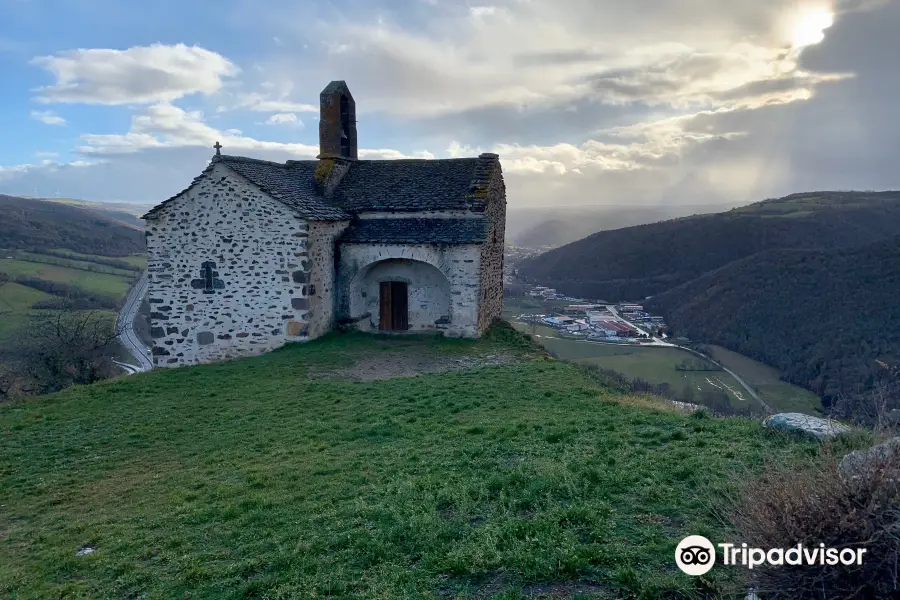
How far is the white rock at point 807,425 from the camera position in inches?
245

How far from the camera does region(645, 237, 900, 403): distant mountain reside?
895 inches

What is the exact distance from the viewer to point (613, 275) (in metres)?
53.5

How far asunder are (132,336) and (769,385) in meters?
40.2

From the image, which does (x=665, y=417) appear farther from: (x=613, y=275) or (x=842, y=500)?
(x=613, y=275)

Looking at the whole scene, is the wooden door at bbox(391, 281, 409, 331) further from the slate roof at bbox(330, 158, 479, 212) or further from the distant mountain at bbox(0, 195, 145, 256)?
the distant mountain at bbox(0, 195, 145, 256)

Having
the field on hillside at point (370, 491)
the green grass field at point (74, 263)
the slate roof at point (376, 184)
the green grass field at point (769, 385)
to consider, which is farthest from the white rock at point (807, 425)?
the green grass field at point (74, 263)

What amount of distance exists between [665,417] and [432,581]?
5119mm

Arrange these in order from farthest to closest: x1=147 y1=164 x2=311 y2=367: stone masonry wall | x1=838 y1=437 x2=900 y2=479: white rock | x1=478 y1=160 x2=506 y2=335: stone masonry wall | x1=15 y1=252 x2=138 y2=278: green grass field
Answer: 1. x1=15 y1=252 x2=138 y2=278: green grass field
2. x1=478 y1=160 x2=506 y2=335: stone masonry wall
3. x1=147 y1=164 x2=311 y2=367: stone masonry wall
4. x1=838 y1=437 x2=900 y2=479: white rock

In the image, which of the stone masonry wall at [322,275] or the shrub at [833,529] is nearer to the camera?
the shrub at [833,529]

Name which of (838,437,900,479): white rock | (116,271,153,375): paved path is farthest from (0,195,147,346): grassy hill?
(838,437,900,479): white rock

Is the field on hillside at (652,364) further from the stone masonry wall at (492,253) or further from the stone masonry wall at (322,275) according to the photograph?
the stone masonry wall at (322,275)

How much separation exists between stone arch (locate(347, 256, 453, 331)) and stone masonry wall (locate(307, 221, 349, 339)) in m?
0.77

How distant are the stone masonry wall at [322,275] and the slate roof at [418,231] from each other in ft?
1.98

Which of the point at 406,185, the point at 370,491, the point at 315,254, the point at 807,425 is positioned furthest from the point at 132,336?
the point at 807,425
